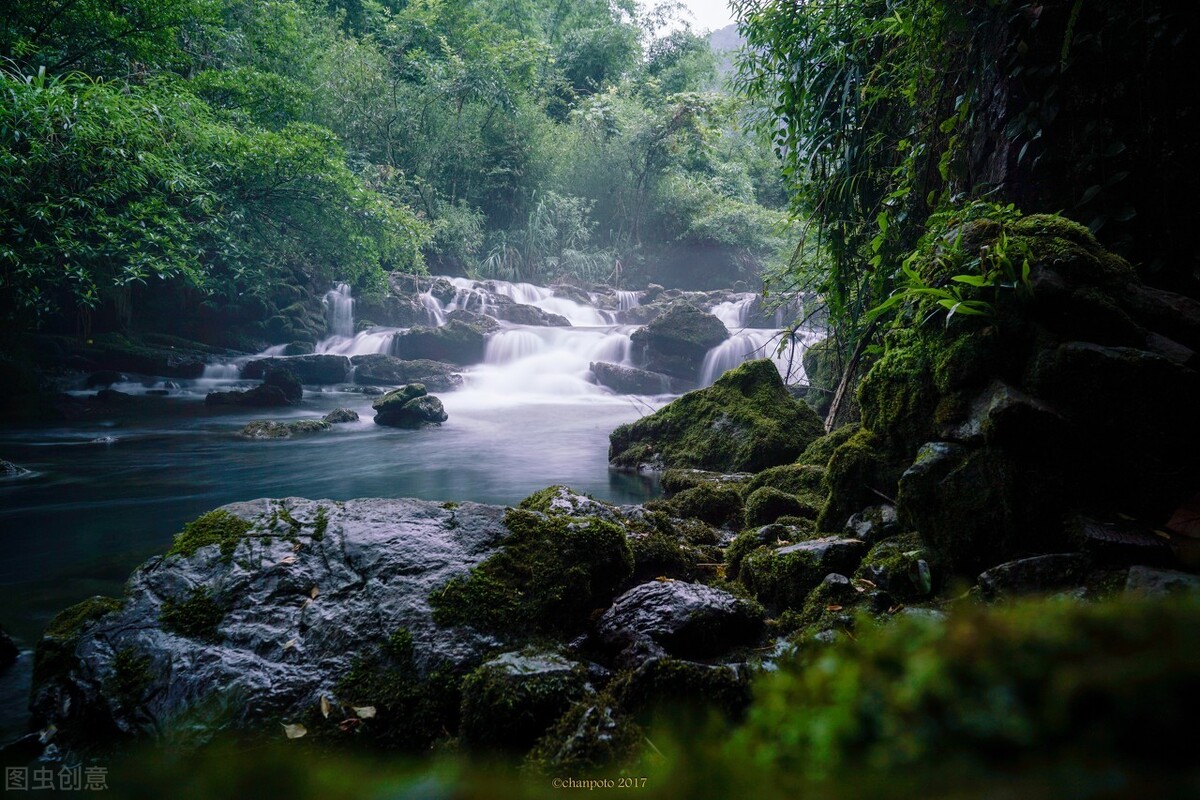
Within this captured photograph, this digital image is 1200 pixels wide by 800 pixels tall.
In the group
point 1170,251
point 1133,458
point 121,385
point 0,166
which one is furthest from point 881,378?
point 121,385

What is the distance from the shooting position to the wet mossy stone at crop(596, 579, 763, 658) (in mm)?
2756

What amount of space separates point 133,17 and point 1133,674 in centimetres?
1609

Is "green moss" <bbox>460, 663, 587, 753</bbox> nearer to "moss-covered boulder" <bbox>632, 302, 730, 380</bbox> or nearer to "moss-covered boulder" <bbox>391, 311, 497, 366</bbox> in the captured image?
"moss-covered boulder" <bbox>632, 302, 730, 380</bbox>

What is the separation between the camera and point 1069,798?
0.36 metres

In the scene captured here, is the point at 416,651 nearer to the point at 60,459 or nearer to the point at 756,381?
the point at 756,381

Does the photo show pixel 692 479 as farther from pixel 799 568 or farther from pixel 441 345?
pixel 441 345


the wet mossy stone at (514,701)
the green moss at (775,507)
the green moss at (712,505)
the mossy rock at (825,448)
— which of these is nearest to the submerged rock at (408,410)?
the green moss at (712,505)

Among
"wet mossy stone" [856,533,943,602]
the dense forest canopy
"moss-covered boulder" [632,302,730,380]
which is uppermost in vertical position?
the dense forest canopy

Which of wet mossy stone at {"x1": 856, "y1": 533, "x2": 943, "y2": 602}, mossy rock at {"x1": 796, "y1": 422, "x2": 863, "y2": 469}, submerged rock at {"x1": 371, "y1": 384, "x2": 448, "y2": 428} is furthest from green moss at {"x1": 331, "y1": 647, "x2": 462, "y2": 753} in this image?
submerged rock at {"x1": 371, "y1": 384, "x2": 448, "y2": 428}

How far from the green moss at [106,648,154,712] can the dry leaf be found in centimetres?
64

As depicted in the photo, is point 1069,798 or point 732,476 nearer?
point 1069,798

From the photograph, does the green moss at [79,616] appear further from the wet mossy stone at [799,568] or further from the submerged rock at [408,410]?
the submerged rock at [408,410]

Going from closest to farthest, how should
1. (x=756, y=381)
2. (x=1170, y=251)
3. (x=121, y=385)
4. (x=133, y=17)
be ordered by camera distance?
Answer: (x=1170, y=251), (x=756, y=381), (x=133, y=17), (x=121, y=385)

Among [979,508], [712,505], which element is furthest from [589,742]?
[712,505]
